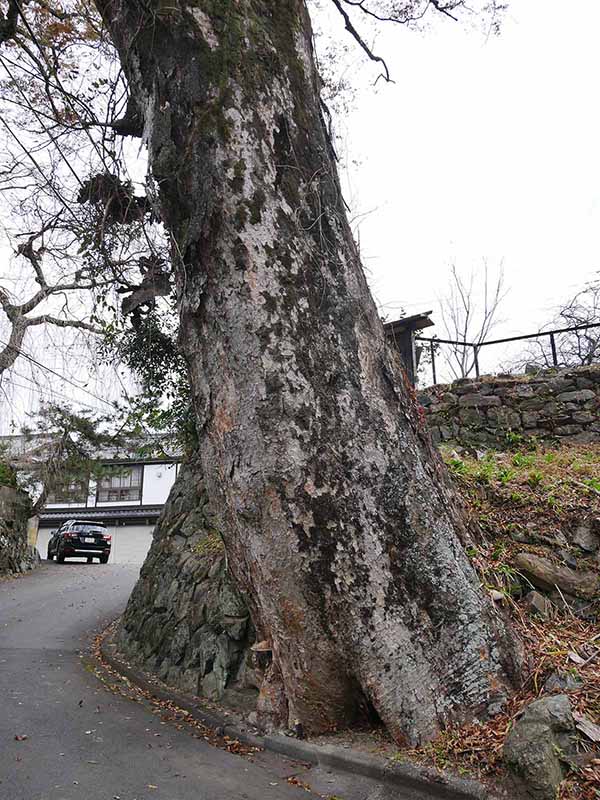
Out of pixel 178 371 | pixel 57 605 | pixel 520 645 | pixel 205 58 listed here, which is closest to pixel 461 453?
pixel 178 371

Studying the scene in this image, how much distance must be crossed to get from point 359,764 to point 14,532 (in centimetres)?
1920

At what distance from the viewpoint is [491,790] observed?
313 cm

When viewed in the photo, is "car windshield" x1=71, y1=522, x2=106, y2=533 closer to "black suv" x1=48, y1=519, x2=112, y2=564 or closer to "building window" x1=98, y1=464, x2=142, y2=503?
"black suv" x1=48, y1=519, x2=112, y2=564

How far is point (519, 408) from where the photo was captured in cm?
988

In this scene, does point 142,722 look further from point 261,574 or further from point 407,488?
point 407,488

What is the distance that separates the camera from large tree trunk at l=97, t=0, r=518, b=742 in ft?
12.5

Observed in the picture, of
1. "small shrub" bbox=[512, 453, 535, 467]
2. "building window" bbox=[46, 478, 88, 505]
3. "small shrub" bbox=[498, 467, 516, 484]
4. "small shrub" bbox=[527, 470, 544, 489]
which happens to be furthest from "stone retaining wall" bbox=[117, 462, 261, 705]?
"building window" bbox=[46, 478, 88, 505]

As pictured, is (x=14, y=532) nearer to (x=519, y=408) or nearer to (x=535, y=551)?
(x=519, y=408)

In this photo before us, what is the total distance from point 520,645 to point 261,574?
1778 millimetres

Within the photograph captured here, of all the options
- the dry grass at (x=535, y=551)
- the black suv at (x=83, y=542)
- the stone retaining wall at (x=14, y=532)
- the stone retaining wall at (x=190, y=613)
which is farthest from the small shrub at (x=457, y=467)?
the black suv at (x=83, y=542)

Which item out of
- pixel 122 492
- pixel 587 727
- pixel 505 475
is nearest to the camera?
pixel 587 727

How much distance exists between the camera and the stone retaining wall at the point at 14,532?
1911cm

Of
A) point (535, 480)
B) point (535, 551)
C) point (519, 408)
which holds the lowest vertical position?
point (535, 551)

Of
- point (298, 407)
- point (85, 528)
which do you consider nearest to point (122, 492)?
point (85, 528)
